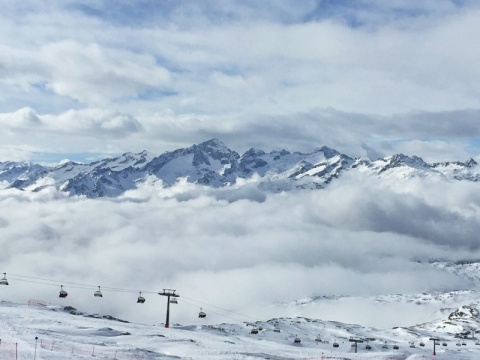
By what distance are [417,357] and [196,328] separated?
3275 inches

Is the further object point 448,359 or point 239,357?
point 448,359

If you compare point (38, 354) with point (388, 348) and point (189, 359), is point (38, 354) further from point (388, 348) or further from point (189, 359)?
point (388, 348)

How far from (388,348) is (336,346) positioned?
107 ft

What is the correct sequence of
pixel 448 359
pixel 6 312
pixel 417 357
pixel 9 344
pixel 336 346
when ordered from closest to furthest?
pixel 9 344
pixel 417 357
pixel 6 312
pixel 448 359
pixel 336 346

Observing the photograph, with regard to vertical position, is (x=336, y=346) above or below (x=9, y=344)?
below

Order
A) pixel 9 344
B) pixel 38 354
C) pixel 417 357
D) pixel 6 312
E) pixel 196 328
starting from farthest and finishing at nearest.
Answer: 1. pixel 196 328
2. pixel 6 312
3. pixel 417 357
4. pixel 9 344
5. pixel 38 354

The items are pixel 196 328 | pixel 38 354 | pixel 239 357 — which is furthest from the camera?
pixel 196 328

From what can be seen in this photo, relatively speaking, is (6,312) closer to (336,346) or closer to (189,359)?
(189,359)

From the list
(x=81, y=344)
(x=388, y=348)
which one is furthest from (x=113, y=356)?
(x=388, y=348)

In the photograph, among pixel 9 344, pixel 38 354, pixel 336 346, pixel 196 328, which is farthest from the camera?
pixel 336 346

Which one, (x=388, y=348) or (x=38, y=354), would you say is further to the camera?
(x=388, y=348)

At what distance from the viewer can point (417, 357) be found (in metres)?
86.9

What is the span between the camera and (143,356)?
214 feet

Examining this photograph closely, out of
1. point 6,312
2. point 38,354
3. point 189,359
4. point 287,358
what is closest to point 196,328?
point 6,312
